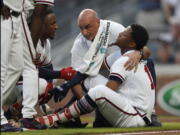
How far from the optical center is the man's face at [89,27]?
7051 mm

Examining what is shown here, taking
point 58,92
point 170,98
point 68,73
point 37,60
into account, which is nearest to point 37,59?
point 37,60

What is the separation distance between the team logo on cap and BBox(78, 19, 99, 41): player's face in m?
5.82

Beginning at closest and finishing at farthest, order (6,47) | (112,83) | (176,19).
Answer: (6,47), (112,83), (176,19)

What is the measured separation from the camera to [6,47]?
576 cm

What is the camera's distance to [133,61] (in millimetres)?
6590

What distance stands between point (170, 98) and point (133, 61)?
246 inches

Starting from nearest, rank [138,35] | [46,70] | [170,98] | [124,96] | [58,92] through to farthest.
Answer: [124,96], [138,35], [58,92], [46,70], [170,98]

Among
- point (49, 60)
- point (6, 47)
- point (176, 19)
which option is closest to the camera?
point (6, 47)

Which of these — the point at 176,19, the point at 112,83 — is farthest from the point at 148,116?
the point at 176,19

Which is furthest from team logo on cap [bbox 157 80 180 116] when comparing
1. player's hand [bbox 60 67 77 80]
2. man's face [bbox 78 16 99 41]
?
man's face [bbox 78 16 99 41]

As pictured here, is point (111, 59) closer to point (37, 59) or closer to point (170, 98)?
point (37, 59)

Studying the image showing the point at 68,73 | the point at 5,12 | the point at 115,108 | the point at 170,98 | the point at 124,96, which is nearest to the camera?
the point at 5,12

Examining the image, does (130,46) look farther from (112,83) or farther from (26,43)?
(26,43)

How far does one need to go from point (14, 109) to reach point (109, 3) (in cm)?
832
